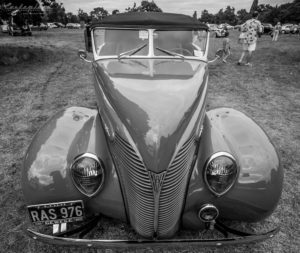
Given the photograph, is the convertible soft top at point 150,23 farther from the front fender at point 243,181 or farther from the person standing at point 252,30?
the person standing at point 252,30

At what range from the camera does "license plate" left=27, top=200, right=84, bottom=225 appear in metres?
2.15

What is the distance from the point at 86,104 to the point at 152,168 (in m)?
5.03

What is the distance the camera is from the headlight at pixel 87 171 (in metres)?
2.17

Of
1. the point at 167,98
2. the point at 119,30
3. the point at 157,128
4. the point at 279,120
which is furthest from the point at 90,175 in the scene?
the point at 279,120

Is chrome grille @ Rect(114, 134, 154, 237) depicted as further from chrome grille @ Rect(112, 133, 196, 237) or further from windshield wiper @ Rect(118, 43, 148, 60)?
windshield wiper @ Rect(118, 43, 148, 60)

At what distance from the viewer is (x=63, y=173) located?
2.29m

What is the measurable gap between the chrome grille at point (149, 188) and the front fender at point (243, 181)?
0.13m

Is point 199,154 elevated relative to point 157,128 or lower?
lower

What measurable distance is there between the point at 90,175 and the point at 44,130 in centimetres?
82

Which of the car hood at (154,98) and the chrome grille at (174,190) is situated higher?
the car hood at (154,98)

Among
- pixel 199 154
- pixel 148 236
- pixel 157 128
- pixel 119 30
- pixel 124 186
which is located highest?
pixel 119 30

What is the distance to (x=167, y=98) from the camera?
7.48ft

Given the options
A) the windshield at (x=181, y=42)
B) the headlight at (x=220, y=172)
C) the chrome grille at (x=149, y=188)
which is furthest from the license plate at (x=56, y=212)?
the windshield at (x=181, y=42)

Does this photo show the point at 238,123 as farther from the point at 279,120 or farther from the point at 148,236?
the point at 279,120
